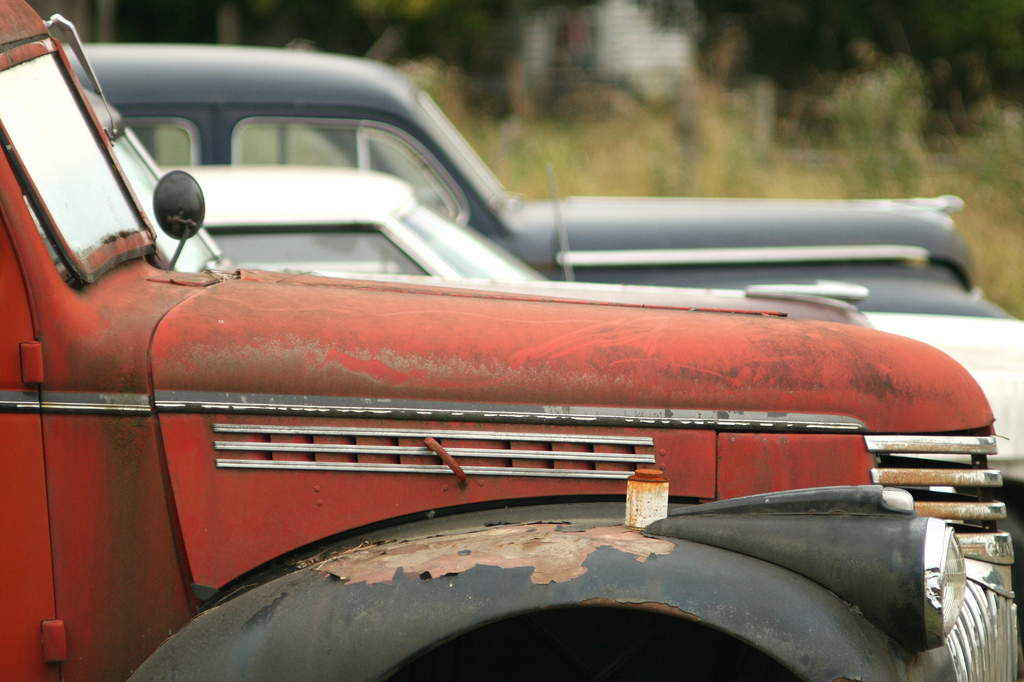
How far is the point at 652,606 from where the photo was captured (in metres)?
1.66

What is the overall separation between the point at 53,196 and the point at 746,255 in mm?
4765

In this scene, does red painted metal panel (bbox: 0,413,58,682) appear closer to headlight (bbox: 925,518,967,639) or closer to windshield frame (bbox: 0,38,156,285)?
windshield frame (bbox: 0,38,156,285)

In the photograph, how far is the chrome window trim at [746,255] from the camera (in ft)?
19.2

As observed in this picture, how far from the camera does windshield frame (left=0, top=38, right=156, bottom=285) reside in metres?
1.81

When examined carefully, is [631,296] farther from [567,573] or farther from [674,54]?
[674,54]

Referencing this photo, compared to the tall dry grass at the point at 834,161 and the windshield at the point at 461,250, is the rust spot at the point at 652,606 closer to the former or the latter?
the windshield at the point at 461,250

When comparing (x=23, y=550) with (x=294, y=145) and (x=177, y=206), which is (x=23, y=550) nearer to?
(x=177, y=206)

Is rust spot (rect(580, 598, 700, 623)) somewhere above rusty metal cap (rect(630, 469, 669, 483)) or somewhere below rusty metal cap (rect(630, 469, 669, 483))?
Answer: below

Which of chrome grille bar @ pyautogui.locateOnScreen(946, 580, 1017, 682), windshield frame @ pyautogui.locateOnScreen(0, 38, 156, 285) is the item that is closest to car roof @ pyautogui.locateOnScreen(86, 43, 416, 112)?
windshield frame @ pyautogui.locateOnScreen(0, 38, 156, 285)

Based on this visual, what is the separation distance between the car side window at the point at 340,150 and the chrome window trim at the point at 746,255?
36.9 inches

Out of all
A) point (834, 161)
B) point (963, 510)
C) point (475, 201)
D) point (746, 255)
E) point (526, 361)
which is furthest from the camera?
point (834, 161)

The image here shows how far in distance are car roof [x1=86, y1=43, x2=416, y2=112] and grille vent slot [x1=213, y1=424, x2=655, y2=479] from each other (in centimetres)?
415

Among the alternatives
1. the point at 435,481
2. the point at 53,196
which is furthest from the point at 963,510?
the point at 53,196

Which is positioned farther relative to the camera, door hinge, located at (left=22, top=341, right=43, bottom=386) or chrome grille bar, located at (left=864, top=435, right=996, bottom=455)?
chrome grille bar, located at (left=864, top=435, right=996, bottom=455)
